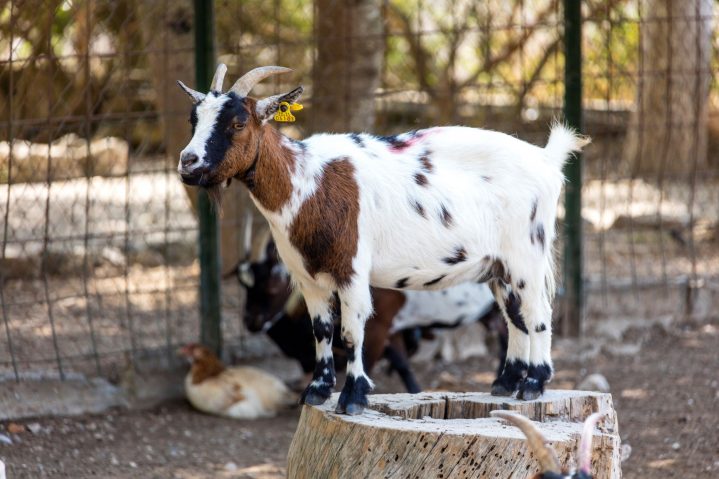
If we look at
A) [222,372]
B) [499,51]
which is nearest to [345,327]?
[222,372]

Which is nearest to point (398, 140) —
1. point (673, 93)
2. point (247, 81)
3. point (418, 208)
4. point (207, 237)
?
point (418, 208)

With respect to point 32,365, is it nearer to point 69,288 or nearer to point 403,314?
point 69,288

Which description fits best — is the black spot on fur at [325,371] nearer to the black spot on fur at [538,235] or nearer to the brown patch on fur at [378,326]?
the black spot on fur at [538,235]

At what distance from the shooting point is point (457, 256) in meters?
4.49

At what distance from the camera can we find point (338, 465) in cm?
433

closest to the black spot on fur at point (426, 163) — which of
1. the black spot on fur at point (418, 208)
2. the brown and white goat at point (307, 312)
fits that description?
the black spot on fur at point (418, 208)

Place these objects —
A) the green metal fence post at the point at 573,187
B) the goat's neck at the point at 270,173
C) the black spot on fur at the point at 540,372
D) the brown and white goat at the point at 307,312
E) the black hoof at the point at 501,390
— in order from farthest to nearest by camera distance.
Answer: the green metal fence post at the point at 573,187
the brown and white goat at the point at 307,312
the black hoof at the point at 501,390
the black spot on fur at the point at 540,372
the goat's neck at the point at 270,173

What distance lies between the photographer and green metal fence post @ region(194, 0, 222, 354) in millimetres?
6934

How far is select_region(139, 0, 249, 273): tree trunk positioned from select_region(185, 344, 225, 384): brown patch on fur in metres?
1.23

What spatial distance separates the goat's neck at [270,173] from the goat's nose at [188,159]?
288 millimetres

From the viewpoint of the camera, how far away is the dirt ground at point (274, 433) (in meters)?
5.85

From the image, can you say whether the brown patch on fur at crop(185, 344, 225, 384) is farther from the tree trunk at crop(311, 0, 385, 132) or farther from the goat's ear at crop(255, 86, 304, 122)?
the goat's ear at crop(255, 86, 304, 122)

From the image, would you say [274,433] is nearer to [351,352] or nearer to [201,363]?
[201,363]

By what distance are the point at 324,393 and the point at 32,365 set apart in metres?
3.07
